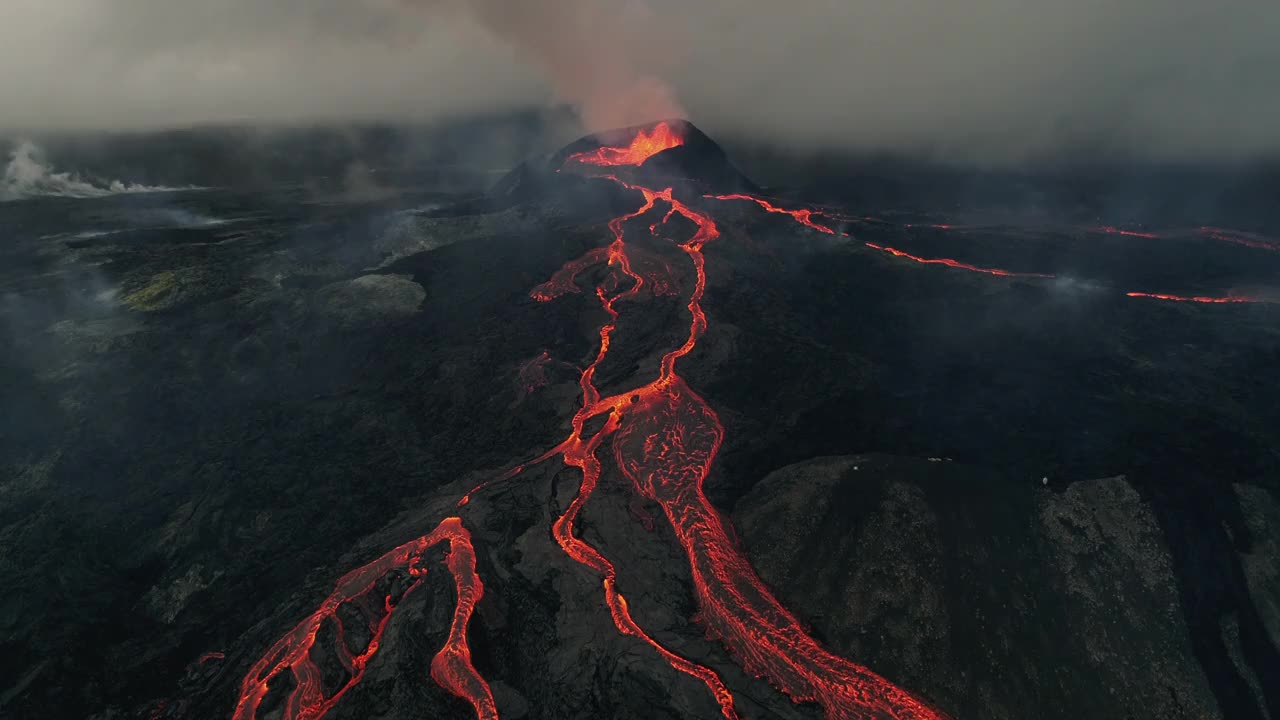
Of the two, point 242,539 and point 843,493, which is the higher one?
point 843,493

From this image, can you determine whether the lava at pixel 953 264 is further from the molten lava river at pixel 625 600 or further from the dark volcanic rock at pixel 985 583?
the molten lava river at pixel 625 600

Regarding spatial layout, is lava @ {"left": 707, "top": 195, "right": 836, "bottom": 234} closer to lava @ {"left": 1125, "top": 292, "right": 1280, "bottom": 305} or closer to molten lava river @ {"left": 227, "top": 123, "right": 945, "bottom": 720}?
lava @ {"left": 1125, "top": 292, "right": 1280, "bottom": 305}

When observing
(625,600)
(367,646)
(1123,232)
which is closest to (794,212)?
(1123,232)

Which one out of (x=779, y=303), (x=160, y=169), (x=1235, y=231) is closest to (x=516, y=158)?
(x=160, y=169)

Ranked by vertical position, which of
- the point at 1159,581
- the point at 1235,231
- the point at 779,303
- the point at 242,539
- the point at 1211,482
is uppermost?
the point at 1235,231

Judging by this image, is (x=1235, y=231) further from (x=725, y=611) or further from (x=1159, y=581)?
(x=725, y=611)

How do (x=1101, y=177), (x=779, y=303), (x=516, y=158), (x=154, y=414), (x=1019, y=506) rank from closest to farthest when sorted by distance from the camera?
(x=1019, y=506) < (x=154, y=414) < (x=779, y=303) < (x=1101, y=177) < (x=516, y=158)

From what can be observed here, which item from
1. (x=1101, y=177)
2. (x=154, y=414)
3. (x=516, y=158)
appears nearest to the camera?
(x=154, y=414)
